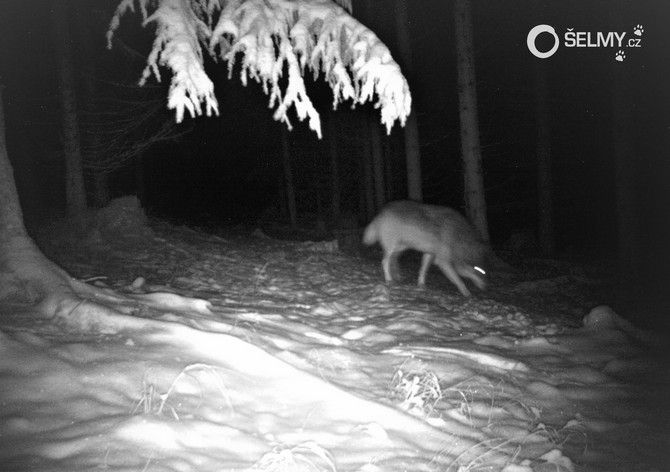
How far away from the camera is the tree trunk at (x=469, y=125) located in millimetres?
11719

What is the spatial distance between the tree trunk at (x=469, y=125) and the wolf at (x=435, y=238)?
218cm

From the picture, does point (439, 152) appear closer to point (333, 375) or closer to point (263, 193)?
point (263, 193)

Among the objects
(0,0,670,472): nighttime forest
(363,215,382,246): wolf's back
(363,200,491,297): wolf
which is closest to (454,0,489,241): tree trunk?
(0,0,670,472): nighttime forest

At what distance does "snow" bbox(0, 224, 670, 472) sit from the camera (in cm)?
285

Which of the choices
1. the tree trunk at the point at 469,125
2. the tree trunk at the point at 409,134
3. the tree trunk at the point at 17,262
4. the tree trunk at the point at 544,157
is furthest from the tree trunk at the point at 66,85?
the tree trunk at the point at 544,157

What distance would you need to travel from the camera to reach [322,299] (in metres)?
7.40

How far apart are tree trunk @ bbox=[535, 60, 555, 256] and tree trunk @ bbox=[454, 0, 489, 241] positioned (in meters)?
5.82

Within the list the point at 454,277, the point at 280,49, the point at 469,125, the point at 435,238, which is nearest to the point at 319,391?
the point at 280,49

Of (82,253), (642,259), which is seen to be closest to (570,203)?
(642,259)

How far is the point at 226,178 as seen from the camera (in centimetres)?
4181

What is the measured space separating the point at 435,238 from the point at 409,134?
509 centimetres

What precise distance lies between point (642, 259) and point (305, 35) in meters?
11.2

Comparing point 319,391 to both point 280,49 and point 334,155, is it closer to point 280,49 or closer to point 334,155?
point 280,49

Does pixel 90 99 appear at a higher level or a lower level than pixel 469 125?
higher
